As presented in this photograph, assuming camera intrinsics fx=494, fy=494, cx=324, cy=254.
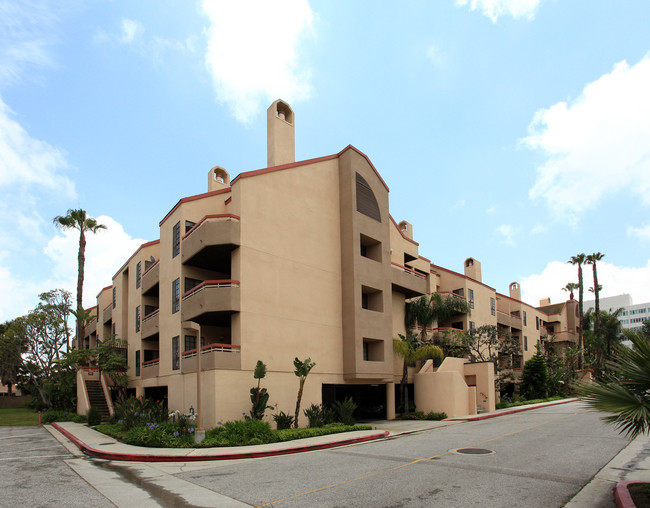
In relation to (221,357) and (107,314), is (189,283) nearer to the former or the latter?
(221,357)

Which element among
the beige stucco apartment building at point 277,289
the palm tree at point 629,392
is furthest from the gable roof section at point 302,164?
the palm tree at point 629,392

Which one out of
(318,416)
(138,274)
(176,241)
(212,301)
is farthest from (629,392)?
(138,274)

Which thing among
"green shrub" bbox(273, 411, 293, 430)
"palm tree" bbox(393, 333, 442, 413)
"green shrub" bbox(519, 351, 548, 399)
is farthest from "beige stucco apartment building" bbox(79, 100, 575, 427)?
"green shrub" bbox(519, 351, 548, 399)

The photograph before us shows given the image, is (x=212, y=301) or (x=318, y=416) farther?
(x=318, y=416)

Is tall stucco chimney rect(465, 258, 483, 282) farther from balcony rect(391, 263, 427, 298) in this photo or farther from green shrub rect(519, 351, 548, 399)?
balcony rect(391, 263, 427, 298)

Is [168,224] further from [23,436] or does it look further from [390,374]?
[390,374]

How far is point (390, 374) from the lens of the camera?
2878 cm

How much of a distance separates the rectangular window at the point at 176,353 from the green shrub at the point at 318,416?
7.00m

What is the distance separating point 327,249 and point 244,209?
233 inches

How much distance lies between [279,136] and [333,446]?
17308 mm

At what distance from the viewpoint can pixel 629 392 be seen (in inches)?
359

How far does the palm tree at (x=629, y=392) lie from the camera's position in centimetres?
874

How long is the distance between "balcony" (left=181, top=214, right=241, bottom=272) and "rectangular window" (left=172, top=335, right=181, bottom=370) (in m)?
4.11

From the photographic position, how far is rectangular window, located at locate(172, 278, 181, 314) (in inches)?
1024
